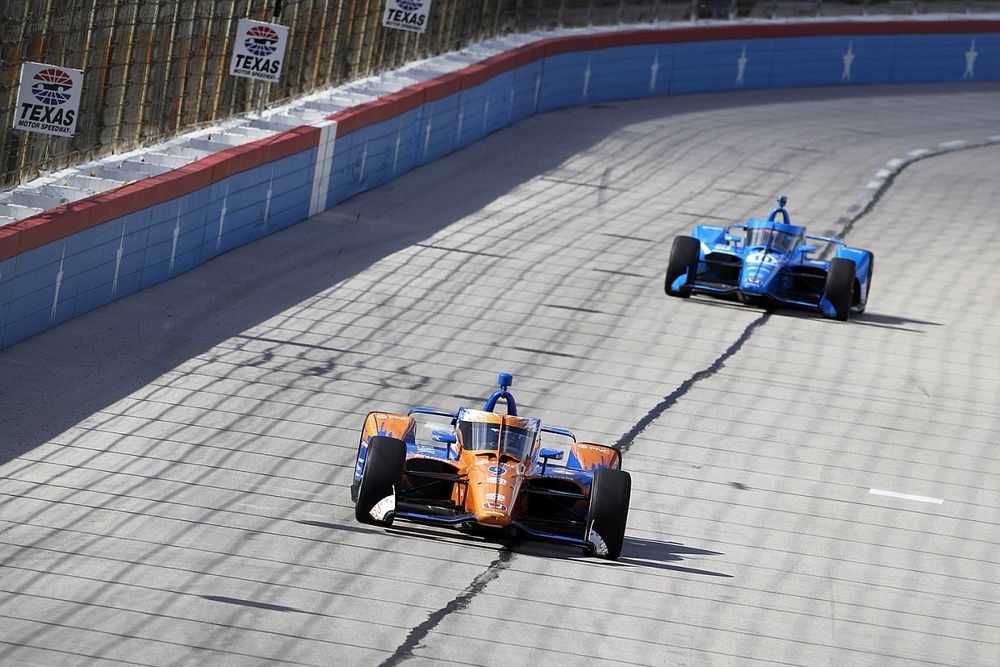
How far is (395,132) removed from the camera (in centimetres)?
2114

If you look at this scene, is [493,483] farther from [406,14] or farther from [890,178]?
[890,178]

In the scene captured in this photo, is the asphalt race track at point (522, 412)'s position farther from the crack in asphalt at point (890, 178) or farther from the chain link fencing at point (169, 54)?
the chain link fencing at point (169, 54)

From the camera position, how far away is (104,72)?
49.8 feet

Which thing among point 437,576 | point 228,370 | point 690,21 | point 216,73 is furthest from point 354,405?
point 690,21

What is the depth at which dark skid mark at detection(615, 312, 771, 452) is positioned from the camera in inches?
481

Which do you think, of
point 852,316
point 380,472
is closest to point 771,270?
point 852,316

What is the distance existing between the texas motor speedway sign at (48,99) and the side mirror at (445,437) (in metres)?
4.27

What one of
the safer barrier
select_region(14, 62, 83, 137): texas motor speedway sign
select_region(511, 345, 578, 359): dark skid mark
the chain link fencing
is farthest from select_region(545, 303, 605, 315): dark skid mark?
select_region(14, 62, 83, 137): texas motor speedway sign

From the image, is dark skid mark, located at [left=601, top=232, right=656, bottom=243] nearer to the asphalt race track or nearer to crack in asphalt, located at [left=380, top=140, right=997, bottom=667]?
Answer: the asphalt race track

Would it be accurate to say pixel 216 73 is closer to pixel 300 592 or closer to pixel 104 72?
pixel 104 72

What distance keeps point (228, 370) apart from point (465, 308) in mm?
3329

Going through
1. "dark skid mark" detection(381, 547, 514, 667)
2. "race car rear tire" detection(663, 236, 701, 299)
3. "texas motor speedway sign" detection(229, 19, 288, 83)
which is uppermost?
"texas motor speedway sign" detection(229, 19, 288, 83)

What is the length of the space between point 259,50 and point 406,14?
4528 mm

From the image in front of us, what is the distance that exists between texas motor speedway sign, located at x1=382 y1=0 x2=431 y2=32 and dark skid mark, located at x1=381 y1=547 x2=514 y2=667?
12.8 metres
